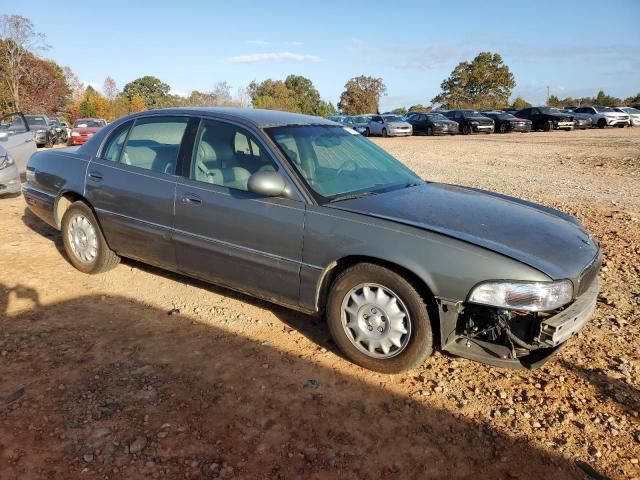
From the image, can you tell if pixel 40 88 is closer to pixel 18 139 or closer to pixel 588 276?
pixel 18 139

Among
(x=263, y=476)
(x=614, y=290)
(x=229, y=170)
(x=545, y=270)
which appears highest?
(x=229, y=170)

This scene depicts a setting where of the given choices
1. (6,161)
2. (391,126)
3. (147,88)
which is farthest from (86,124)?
(147,88)

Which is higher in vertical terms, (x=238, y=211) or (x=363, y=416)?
(x=238, y=211)

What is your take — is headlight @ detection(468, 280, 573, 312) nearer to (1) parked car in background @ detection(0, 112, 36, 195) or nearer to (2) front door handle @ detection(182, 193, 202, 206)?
(2) front door handle @ detection(182, 193, 202, 206)

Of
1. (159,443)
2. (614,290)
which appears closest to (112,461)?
(159,443)

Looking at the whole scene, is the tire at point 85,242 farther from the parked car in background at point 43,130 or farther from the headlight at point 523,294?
the parked car in background at point 43,130

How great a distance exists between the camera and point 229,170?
3.67 metres

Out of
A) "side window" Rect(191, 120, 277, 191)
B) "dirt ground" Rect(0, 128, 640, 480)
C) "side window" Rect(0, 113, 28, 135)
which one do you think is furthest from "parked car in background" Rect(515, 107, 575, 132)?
"side window" Rect(191, 120, 277, 191)

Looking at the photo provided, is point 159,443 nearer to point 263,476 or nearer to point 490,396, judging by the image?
point 263,476

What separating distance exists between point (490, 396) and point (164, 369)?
6.64 feet

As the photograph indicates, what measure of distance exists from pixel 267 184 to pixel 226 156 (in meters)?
0.72

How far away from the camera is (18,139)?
9.56 metres

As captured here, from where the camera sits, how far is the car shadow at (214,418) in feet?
7.56

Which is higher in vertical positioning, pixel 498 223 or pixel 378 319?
pixel 498 223
